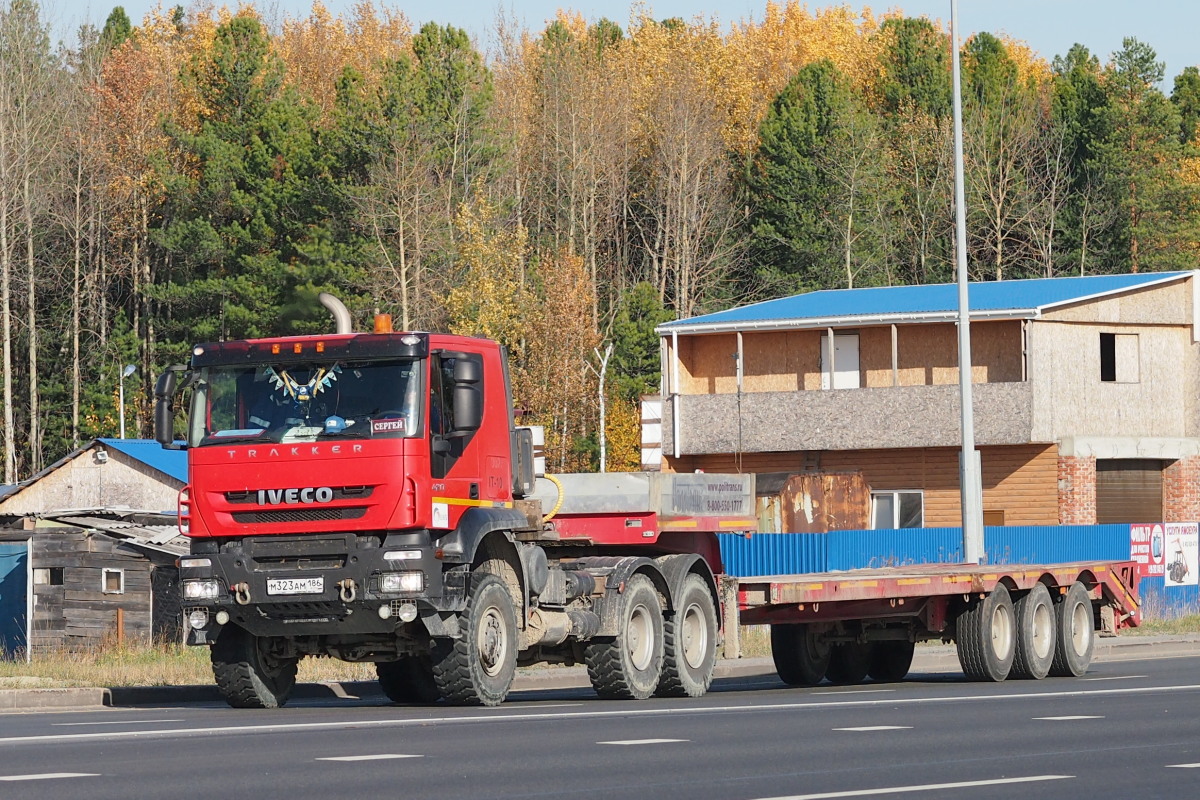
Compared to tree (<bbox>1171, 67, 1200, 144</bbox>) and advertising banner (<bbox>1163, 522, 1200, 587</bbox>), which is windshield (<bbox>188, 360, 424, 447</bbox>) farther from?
tree (<bbox>1171, 67, 1200, 144</bbox>)

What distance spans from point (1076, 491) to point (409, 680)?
31.9m

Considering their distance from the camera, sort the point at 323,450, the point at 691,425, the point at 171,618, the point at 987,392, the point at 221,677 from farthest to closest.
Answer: the point at 691,425 < the point at 987,392 < the point at 171,618 < the point at 221,677 < the point at 323,450

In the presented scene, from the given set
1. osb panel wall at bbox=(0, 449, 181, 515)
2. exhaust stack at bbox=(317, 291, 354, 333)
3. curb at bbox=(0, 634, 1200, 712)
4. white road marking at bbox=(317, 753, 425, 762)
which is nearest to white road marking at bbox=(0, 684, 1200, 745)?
→ white road marking at bbox=(317, 753, 425, 762)

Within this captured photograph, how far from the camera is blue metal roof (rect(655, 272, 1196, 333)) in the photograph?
160 ft

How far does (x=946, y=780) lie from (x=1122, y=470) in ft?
135

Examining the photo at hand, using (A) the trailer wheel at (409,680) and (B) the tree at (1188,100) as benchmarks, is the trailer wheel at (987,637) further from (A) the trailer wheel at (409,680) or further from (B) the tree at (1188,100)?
(B) the tree at (1188,100)

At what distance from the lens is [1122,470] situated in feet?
165

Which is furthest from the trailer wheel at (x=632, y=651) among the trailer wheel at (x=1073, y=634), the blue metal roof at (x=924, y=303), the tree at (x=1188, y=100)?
the tree at (x=1188, y=100)

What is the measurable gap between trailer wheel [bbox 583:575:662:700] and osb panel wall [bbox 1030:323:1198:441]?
30930 millimetres

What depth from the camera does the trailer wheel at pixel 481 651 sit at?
16484mm

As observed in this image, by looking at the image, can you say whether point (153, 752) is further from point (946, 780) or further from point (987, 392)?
point (987, 392)

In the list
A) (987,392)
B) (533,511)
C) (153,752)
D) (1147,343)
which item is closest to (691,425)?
(987,392)

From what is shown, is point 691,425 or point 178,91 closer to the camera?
point 691,425

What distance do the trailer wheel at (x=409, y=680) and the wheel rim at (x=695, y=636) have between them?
8.25 ft
